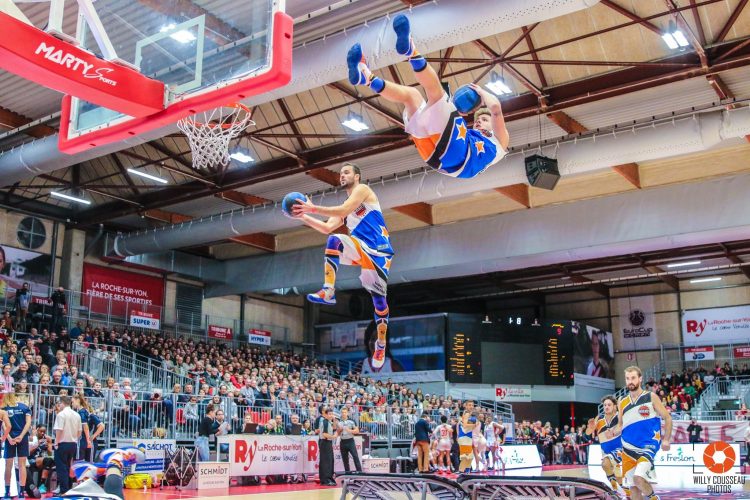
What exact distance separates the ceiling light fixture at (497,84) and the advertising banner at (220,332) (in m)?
21.3

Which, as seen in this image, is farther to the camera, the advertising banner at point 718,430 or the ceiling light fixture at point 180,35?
the advertising banner at point 718,430

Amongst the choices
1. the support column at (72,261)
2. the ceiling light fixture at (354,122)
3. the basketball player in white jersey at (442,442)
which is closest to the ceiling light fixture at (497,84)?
the ceiling light fixture at (354,122)

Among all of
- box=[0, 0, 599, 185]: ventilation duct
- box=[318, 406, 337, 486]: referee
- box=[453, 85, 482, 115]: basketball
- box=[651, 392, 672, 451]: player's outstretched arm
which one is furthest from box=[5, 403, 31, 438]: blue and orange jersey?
box=[453, 85, 482, 115]: basketball

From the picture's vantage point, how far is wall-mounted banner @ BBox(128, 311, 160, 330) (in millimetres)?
31870

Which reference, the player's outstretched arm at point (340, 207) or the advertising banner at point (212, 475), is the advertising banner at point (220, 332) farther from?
the player's outstretched arm at point (340, 207)

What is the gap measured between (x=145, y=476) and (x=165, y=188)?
13.2 m

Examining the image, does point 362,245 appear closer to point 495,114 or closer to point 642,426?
point 495,114

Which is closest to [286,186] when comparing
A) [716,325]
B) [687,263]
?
[687,263]

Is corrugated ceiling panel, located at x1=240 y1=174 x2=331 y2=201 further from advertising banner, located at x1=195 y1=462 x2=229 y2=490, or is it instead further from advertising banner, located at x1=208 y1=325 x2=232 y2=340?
advertising banner, located at x1=195 y1=462 x2=229 y2=490

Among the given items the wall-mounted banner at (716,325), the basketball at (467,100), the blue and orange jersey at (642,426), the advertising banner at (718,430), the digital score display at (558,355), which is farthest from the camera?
the wall-mounted banner at (716,325)

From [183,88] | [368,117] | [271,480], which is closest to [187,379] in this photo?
[271,480]

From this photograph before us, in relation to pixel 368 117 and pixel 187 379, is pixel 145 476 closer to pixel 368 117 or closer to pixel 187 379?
pixel 187 379

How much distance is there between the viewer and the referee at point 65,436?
1411cm

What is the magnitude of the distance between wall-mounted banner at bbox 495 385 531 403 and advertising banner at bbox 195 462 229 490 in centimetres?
2144
